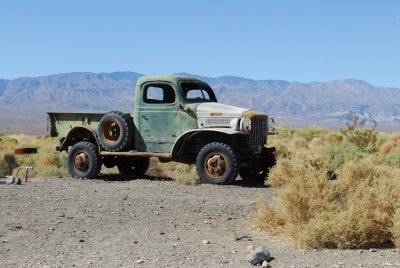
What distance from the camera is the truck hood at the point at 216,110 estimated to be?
1380 cm

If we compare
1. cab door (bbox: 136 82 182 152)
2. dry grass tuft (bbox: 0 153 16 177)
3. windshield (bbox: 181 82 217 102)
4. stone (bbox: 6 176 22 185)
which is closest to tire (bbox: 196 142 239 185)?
cab door (bbox: 136 82 182 152)

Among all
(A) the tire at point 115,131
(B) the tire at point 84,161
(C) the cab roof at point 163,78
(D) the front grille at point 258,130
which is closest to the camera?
(D) the front grille at point 258,130

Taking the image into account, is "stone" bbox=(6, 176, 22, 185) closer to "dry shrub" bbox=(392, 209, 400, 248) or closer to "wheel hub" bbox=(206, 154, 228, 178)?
"wheel hub" bbox=(206, 154, 228, 178)

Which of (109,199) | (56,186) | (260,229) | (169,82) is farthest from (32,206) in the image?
(169,82)

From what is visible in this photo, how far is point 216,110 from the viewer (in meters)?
14.0

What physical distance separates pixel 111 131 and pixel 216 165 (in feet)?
9.87

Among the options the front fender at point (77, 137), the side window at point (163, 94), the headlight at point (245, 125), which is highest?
the side window at point (163, 94)

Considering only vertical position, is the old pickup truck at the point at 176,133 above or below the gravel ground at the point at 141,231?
above

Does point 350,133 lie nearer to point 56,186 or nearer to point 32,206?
point 56,186

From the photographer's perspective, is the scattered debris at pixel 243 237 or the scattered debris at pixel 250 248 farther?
the scattered debris at pixel 243 237

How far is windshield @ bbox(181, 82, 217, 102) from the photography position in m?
14.7

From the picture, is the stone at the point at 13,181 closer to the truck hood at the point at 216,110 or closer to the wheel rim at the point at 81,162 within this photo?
the wheel rim at the point at 81,162

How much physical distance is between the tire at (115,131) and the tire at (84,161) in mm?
391

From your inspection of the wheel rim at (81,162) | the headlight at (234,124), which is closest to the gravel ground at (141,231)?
the headlight at (234,124)
